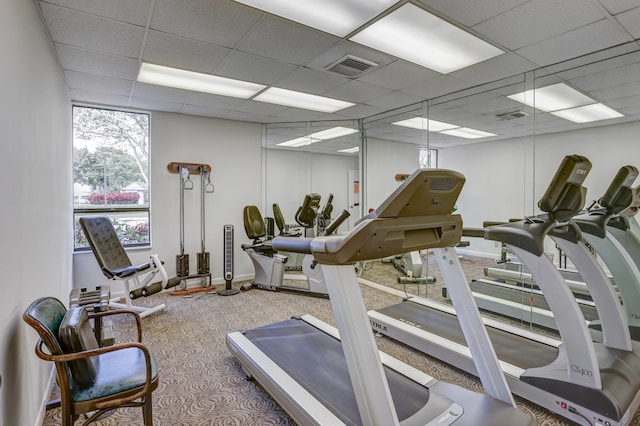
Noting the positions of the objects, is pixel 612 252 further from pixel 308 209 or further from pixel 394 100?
pixel 308 209

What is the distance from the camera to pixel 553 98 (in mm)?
4098

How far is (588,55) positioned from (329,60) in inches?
101

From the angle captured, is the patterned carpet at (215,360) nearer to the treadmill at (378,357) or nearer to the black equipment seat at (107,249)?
the treadmill at (378,357)

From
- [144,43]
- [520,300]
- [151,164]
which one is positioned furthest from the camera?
[151,164]

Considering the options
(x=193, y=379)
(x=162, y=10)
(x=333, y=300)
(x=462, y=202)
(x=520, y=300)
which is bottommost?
(x=193, y=379)

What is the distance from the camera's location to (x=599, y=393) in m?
1.98

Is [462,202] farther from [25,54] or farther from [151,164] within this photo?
[25,54]

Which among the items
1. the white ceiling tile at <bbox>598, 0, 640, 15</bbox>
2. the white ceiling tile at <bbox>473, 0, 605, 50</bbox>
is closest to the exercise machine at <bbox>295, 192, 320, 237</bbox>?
the white ceiling tile at <bbox>473, 0, 605, 50</bbox>

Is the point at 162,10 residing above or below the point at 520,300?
above

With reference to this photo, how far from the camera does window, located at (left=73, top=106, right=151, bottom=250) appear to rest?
4750mm

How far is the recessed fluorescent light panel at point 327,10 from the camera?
2.36 metres

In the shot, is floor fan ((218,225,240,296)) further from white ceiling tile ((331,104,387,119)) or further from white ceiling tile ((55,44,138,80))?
white ceiling tile ((331,104,387,119))

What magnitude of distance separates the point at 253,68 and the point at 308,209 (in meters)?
2.47

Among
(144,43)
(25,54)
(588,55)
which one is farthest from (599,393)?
(144,43)
